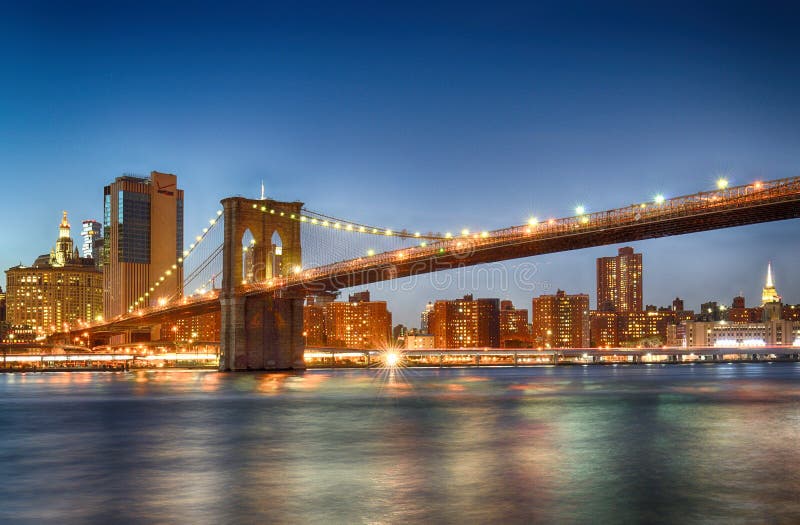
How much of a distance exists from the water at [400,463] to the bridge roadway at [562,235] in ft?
33.2

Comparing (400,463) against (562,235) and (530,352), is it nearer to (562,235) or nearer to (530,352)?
(562,235)

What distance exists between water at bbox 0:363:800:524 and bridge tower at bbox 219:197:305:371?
102 feet

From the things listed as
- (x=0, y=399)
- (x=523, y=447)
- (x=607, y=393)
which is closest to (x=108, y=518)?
(x=523, y=447)

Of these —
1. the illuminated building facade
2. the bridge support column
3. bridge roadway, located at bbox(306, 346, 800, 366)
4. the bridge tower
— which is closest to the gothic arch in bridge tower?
the bridge tower

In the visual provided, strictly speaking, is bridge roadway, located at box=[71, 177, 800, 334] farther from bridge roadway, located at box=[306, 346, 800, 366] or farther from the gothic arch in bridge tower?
bridge roadway, located at box=[306, 346, 800, 366]

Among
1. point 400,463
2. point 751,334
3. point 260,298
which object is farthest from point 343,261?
point 751,334

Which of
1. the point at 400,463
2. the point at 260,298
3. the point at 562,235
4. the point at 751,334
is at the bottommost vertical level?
the point at 751,334

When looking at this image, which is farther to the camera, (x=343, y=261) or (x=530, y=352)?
(x=530, y=352)

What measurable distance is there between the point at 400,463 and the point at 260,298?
2028 inches

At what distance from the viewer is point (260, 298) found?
6844cm

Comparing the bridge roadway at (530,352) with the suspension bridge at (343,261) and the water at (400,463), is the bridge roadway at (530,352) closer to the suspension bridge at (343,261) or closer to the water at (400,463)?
the suspension bridge at (343,261)

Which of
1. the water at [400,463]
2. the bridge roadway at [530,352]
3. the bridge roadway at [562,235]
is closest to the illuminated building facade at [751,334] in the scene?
the bridge roadway at [530,352]

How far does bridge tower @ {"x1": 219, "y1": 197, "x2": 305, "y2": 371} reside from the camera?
6794 cm

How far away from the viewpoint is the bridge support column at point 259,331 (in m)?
67.7
